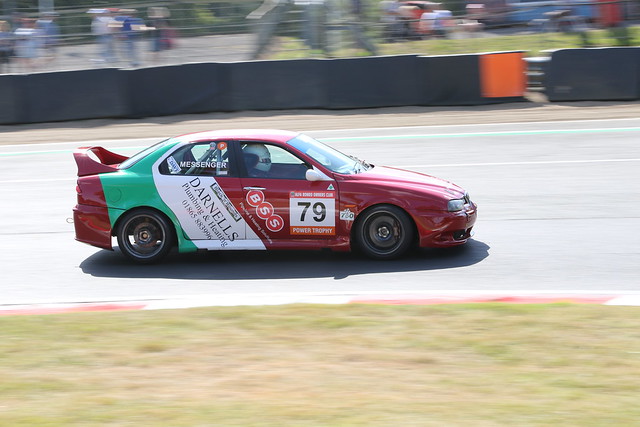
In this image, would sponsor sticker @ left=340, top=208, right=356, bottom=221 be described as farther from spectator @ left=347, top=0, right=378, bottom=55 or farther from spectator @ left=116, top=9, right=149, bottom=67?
spectator @ left=347, top=0, right=378, bottom=55

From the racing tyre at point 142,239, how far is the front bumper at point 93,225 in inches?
6.0

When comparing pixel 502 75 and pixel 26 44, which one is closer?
pixel 502 75

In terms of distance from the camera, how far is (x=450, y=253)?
30.3 feet

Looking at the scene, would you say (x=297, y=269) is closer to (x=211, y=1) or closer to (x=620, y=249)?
(x=620, y=249)

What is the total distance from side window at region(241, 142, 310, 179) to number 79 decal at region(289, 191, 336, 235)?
24 centimetres

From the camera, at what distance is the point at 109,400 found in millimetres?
5121

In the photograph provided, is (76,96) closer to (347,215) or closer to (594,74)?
(594,74)

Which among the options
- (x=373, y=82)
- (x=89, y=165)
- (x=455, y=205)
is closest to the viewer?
(x=455, y=205)

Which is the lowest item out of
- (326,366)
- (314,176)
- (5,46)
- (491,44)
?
(326,366)

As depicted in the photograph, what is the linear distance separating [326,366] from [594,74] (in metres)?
15.9

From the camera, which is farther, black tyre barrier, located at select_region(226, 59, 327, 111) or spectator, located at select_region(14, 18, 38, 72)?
spectator, located at select_region(14, 18, 38, 72)

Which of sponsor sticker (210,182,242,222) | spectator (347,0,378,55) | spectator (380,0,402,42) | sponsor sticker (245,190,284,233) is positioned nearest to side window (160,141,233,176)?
sponsor sticker (210,182,242,222)

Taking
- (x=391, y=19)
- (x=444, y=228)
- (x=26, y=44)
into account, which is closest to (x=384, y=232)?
(x=444, y=228)

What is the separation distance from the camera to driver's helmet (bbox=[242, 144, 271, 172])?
29.4 feet
